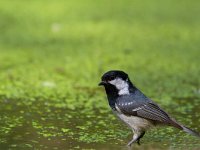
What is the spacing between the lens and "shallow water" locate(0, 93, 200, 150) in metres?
5.42

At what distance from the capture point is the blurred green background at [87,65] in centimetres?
578

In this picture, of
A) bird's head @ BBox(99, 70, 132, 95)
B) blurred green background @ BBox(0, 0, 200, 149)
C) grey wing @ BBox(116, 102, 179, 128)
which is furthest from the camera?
blurred green background @ BBox(0, 0, 200, 149)

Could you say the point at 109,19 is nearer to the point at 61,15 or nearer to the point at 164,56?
the point at 61,15

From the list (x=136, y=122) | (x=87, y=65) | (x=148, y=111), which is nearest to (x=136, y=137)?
(x=136, y=122)

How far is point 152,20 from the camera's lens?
10789mm

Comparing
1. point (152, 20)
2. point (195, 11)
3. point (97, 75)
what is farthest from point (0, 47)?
point (195, 11)

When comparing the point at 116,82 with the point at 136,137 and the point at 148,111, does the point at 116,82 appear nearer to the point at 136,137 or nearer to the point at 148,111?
the point at 148,111

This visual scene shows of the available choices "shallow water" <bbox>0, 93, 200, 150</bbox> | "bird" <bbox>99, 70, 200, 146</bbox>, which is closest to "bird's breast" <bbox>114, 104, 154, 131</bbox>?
"bird" <bbox>99, 70, 200, 146</bbox>

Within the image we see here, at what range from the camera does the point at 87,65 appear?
27.2 feet

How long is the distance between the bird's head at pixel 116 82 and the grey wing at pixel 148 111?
159 mm

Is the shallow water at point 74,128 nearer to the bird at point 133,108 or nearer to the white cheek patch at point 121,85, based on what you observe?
the bird at point 133,108

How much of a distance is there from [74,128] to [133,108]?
73cm

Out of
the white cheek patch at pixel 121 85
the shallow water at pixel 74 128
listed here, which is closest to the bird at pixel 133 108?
the white cheek patch at pixel 121 85

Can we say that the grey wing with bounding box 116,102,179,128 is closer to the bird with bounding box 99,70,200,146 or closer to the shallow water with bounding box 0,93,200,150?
the bird with bounding box 99,70,200,146
